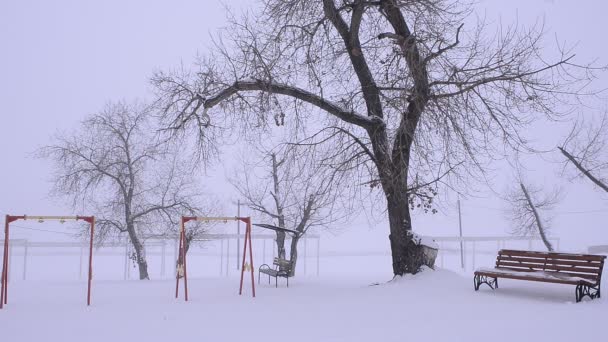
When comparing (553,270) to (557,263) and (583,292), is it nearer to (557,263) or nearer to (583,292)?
Result: (557,263)

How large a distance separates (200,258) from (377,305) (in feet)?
141

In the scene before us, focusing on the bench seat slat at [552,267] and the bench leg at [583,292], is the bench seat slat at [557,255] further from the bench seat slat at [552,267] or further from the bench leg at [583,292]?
the bench leg at [583,292]

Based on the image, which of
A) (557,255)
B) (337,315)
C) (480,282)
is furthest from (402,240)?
(337,315)

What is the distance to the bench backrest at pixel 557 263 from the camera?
8.70 metres

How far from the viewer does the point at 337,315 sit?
809 cm

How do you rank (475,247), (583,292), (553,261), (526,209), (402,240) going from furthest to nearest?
(475,247) → (526,209) → (402,240) → (553,261) → (583,292)

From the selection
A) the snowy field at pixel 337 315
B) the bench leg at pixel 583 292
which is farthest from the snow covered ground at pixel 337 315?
the bench leg at pixel 583 292

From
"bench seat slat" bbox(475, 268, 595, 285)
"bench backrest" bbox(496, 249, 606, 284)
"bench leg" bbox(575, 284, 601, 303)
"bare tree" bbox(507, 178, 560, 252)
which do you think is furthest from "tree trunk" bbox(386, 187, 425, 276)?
"bare tree" bbox(507, 178, 560, 252)

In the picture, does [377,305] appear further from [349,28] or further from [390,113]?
[349,28]

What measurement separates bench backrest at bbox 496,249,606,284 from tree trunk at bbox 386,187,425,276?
1.68m

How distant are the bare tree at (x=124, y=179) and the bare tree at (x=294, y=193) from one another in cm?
305

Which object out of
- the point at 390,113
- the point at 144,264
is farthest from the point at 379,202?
the point at 144,264

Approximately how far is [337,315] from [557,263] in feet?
14.5

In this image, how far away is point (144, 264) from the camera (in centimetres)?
2262
